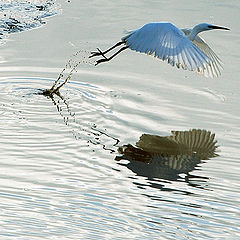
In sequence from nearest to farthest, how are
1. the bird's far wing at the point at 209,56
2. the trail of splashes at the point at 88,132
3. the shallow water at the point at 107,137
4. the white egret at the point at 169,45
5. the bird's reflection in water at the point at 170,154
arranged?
the shallow water at the point at 107,137 < the bird's reflection in water at the point at 170,154 < the trail of splashes at the point at 88,132 < the white egret at the point at 169,45 < the bird's far wing at the point at 209,56

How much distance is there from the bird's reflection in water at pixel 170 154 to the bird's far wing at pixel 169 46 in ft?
2.14

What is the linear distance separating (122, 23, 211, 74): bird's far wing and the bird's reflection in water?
65 centimetres

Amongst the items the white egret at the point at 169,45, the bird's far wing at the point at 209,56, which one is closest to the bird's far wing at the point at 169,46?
the white egret at the point at 169,45

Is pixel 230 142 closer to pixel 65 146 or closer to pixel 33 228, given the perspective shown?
pixel 65 146

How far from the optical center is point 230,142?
6848 millimetres

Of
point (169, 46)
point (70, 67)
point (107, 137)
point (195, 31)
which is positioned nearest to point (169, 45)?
point (169, 46)

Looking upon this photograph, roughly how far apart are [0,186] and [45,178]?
0.39 m

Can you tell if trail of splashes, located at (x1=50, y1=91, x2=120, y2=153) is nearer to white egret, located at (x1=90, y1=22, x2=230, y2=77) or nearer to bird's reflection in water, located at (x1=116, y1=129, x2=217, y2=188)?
bird's reflection in water, located at (x1=116, y1=129, x2=217, y2=188)

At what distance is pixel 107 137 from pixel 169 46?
1061 millimetres

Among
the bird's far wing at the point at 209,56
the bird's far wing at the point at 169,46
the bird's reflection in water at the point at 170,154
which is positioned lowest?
the bird's reflection in water at the point at 170,154

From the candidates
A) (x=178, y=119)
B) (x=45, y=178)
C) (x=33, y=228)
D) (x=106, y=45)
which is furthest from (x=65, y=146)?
(x=106, y=45)

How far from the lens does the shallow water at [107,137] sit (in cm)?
513

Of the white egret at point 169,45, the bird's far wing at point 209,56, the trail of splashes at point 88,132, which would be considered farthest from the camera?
the bird's far wing at point 209,56

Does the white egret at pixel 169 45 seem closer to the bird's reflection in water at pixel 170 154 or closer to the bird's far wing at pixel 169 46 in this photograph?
the bird's far wing at pixel 169 46
